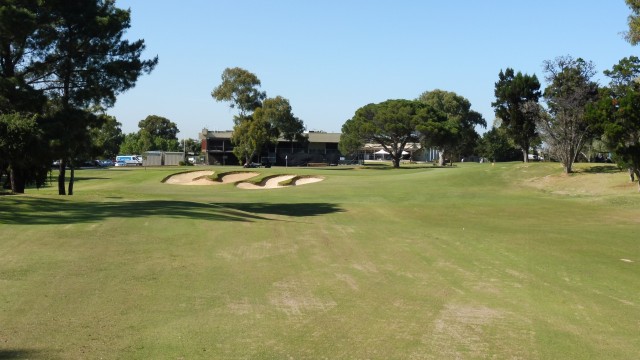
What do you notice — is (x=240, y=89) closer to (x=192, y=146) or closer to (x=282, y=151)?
(x=282, y=151)

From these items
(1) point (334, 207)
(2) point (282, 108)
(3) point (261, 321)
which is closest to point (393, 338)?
(3) point (261, 321)

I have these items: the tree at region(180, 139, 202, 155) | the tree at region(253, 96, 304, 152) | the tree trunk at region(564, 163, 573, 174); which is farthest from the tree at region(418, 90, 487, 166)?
the tree at region(180, 139, 202, 155)

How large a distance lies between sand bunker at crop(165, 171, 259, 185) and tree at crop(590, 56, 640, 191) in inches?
1479

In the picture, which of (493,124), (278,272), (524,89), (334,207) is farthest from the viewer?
(493,124)

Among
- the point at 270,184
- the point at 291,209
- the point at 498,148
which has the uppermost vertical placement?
the point at 498,148

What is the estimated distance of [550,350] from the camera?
27.4ft

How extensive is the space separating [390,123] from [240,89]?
39.7 meters

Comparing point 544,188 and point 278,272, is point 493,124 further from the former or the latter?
point 278,272

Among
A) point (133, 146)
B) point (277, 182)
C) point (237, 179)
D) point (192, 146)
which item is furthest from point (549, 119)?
point (192, 146)

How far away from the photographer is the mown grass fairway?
27.0ft

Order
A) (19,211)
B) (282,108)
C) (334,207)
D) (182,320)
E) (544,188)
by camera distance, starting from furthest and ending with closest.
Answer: (282,108), (544,188), (334,207), (19,211), (182,320)

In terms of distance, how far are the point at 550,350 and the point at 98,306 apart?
698 centimetres

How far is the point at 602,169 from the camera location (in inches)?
1941

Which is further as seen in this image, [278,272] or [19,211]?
[19,211]
